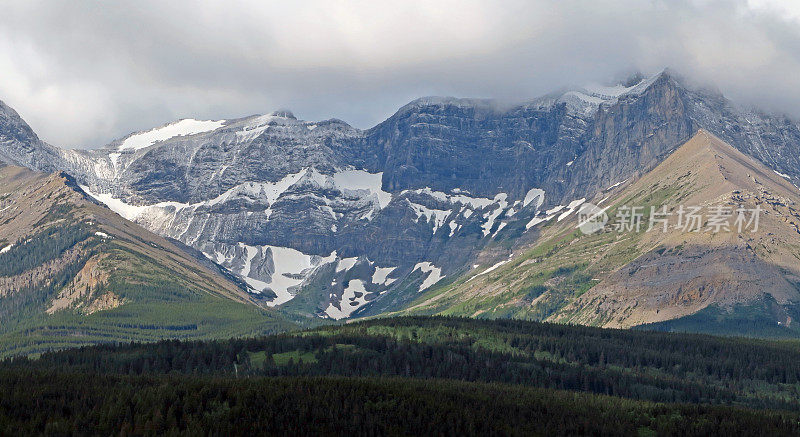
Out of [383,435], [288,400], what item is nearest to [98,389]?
[288,400]

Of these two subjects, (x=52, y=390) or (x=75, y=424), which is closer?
(x=75, y=424)

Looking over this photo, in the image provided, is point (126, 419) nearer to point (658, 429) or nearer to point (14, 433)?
point (14, 433)

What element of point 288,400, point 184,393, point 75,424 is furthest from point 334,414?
point 75,424

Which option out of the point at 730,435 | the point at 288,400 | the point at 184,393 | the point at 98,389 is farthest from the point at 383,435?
the point at 730,435

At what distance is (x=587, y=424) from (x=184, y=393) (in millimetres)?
76309

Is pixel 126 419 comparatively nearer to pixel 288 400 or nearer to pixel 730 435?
pixel 288 400

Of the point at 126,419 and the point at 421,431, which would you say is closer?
the point at 126,419

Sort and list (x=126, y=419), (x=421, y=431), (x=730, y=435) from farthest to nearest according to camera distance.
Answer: (x=730, y=435), (x=421, y=431), (x=126, y=419)

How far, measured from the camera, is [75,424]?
530 ft

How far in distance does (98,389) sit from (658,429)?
108 metres

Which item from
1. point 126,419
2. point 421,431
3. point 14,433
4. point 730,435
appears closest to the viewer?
point 14,433

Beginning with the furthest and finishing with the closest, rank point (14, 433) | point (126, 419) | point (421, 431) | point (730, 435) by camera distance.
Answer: point (730, 435)
point (421, 431)
point (126, 419)
point (14, 433)

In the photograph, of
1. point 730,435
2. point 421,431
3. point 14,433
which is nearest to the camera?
point 14,433

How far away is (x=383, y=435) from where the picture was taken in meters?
174
